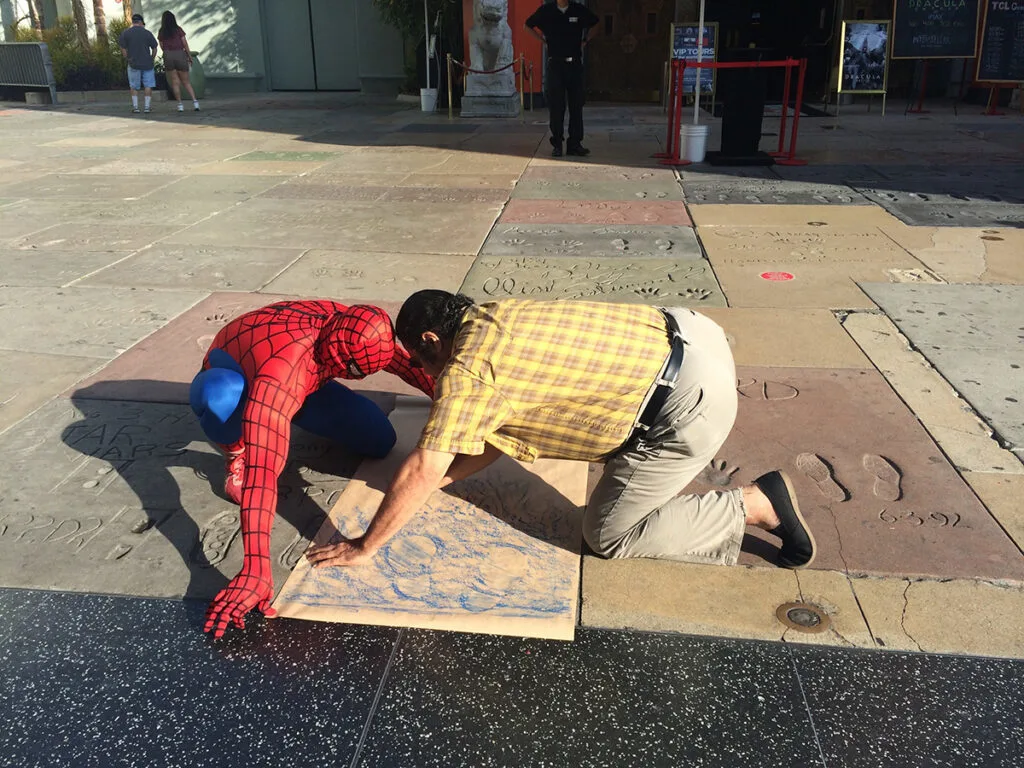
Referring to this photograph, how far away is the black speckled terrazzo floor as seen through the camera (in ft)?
7.20

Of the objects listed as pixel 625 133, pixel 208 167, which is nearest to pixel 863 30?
pixel 625 133

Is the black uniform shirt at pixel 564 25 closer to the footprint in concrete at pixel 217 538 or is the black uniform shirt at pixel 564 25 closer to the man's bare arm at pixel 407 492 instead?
the footprint in concrete at pixel 217 538

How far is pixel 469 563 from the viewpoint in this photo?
116 inches

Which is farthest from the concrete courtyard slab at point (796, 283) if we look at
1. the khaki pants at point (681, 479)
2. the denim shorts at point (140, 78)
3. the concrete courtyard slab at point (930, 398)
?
the denim shorts at point (140, 78)

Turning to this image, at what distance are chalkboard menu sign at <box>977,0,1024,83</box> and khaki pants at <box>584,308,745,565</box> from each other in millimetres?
Result: 13295

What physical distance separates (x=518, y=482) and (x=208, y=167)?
828 cm

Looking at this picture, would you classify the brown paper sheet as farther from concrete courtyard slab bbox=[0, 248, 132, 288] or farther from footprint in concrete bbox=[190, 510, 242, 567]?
concrete courtyard slab bbox=[0, 248, 132, 288]

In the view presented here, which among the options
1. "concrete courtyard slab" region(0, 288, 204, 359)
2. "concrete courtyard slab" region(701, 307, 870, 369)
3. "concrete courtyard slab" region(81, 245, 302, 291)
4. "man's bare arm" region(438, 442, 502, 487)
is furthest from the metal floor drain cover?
"concrete courtyard slab" region(81, 245, 302, 291)

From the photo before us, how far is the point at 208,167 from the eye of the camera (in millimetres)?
10258

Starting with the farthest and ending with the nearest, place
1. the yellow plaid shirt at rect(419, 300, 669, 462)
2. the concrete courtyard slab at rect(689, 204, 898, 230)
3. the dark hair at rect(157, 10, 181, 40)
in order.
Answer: the dark hair at rect(157, 10, 181, 40) → the concrete courtyard slab at rect(689, 204, 898, 230) → the yellow plaid shirt at rect(419, 300, 669, 462)

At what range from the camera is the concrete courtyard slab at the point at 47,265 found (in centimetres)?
591

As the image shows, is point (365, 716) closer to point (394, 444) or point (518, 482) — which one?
point (518, 482)

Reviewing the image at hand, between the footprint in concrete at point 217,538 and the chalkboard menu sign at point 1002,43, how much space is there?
14162 mm

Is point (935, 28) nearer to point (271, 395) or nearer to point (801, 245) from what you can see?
point (801, 245)
